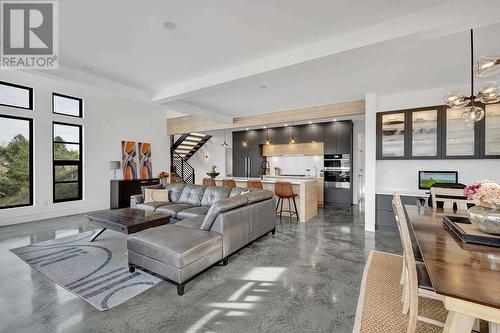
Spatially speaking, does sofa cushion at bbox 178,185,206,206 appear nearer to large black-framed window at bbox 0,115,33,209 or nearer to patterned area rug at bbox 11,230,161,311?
patterned area rug at bbox 11,230,161,311

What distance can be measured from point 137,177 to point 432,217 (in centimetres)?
740

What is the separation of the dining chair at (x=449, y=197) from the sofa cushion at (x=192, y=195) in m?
4.01

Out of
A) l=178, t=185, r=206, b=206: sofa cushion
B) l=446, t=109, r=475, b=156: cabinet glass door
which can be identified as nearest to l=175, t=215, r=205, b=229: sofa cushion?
l=178, t=185, r=206, b=206: sofa cushion

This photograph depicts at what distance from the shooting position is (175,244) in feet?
7.95

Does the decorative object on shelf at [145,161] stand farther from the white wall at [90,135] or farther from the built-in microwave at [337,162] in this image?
the built-in microwave at [337,162]

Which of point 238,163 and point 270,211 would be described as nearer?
point 270,211

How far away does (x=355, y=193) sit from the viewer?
765 centimetres

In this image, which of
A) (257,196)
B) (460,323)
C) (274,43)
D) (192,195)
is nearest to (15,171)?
(192,195)

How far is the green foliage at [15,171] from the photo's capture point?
4.91m

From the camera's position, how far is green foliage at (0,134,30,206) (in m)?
4.91

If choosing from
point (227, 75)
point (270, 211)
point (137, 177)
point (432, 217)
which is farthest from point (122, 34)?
point (137, 177)

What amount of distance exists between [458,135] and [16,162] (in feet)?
29.9

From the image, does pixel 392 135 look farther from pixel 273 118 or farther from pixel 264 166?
pixel 264 166

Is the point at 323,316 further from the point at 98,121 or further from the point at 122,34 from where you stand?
the point at 98,121
